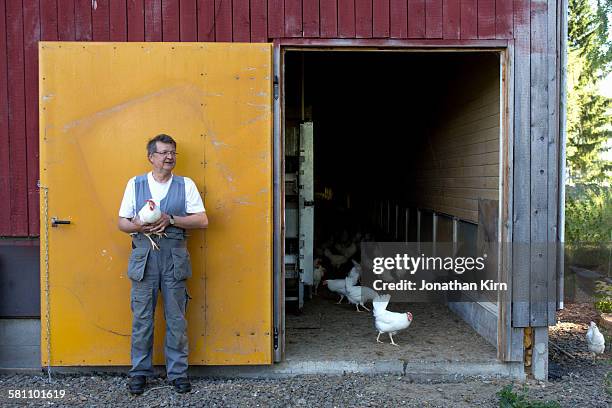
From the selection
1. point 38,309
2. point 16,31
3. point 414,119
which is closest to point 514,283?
point 38,309

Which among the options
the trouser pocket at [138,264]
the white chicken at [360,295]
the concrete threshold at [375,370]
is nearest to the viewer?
the trouser pocket at [138,264]

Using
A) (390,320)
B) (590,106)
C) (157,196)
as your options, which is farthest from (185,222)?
(590,106)

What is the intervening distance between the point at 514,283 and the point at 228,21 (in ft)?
9.83

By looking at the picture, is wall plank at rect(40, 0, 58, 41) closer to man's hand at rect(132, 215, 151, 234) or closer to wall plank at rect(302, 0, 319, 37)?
man's hand at rect(132, 215, 151, 234)

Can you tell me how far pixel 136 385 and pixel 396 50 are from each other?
124 inches

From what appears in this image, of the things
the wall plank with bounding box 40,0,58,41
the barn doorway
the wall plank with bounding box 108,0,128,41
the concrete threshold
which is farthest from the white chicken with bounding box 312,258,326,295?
the wall plank with bounding box 40,0,58,41

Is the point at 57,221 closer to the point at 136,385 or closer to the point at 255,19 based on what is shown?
the point at 136,385

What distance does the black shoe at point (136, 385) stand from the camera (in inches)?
160

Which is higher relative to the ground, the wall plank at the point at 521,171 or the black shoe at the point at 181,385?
the wall plank at the point at 521,171

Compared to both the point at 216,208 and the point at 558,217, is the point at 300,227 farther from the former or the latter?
the point at 558,217

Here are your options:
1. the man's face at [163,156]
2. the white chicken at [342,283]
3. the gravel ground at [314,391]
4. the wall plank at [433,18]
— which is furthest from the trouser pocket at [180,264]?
the white chicken at [342,283]

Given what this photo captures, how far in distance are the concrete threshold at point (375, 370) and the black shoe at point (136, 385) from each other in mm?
Result: 440

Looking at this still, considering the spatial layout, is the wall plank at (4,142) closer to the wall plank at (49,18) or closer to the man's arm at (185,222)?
the wall plank at (49,18)

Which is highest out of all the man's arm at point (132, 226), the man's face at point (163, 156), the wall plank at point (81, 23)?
the wall plank at point (81, 23)
